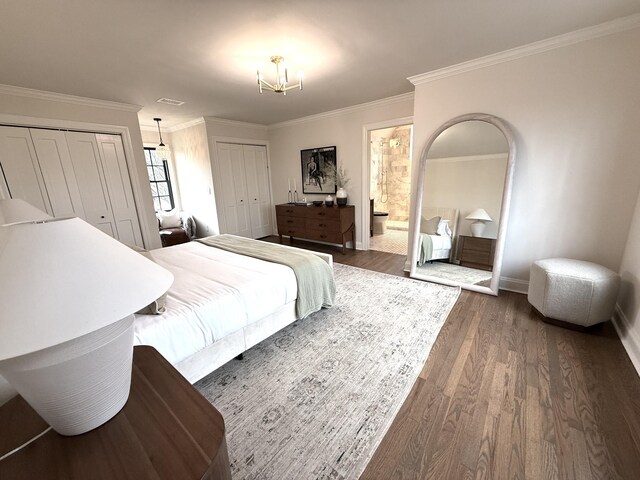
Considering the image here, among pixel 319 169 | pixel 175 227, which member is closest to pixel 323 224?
pixel 319 169

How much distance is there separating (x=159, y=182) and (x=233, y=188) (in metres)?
1.85

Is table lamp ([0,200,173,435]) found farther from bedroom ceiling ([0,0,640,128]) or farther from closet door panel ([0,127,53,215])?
closet door panel ([0,127,53,215])

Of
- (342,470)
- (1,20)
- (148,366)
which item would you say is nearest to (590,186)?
(342,470)

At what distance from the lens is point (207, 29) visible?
6.26 feet

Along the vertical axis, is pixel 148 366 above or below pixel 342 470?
above

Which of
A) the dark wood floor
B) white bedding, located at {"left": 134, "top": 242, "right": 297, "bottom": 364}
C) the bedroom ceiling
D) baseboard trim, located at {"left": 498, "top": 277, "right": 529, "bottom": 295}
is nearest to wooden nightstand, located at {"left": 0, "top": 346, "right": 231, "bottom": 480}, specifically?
white bedding, located at {"left": 134, "top": 242, "right": 297, "bottom": 364}

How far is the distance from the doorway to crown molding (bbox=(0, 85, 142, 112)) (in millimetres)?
4255

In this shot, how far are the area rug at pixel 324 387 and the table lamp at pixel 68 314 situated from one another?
0.94 meters

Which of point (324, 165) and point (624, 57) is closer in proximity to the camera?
point (624, 57)

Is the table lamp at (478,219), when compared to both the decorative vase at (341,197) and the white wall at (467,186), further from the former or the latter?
the decorative vase at (341,197)

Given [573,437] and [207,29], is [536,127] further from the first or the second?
[207,29]

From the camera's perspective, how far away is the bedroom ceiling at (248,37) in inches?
67.5

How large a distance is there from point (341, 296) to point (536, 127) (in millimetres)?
2531

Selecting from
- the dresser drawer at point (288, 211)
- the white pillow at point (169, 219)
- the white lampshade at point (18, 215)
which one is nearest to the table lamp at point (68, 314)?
the white lampshade at point (18, 215)
